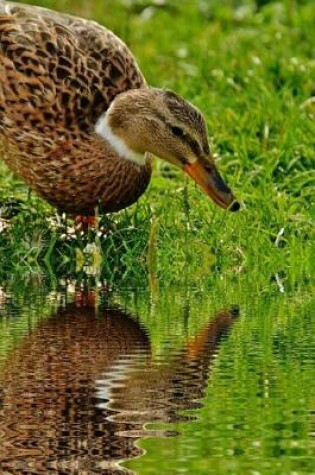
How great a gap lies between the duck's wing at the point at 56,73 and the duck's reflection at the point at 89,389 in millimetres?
1576

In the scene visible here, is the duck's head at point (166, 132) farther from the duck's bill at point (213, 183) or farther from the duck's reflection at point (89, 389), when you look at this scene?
the duck's reflection at point (89, 389)

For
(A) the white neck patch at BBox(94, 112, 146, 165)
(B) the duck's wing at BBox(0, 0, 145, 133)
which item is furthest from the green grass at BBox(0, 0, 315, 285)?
(B) the duck's wing at BBox(0, 0, 145, 133)

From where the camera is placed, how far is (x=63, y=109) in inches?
331

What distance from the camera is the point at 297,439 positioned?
488 centimetres

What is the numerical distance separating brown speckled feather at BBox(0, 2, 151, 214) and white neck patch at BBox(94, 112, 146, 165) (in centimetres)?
3

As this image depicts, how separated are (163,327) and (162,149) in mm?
2034

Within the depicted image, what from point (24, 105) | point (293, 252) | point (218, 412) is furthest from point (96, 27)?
point (218, 412)

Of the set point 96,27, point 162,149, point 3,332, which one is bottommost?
point 3,332

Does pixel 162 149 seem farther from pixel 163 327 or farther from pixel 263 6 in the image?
pixel 263 6

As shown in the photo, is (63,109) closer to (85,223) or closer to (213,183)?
(85,223)

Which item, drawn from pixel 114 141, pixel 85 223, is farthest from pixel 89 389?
pixel 85 223

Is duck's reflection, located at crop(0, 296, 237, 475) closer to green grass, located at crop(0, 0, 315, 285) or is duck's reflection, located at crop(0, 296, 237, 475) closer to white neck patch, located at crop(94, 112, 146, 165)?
green grass, located at crop(0, 0, 315, 285)

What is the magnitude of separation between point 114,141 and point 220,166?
1.65m

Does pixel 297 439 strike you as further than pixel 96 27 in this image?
No
